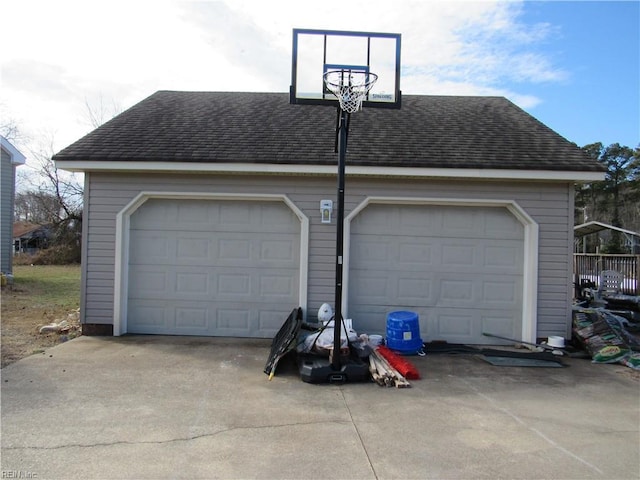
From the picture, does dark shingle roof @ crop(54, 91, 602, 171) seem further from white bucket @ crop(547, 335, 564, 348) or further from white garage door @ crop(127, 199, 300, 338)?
white bucket @ crop(547, 335, 564, 348)

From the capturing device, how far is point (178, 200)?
7895 millimetres

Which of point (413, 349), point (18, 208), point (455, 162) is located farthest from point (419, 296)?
point (18, 208)

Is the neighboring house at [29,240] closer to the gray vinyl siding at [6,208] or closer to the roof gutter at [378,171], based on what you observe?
the gray vinyl siding at [6,208]

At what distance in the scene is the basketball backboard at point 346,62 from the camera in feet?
20.8

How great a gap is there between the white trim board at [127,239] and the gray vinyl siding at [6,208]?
9871 mm

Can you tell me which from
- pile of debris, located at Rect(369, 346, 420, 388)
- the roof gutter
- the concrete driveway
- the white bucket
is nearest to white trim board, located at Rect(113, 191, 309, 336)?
the roof gutter

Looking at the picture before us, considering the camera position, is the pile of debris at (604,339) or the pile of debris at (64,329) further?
the pile of debris at (64,329)

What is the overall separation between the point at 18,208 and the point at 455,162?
41613 millimetres

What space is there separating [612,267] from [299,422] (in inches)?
441

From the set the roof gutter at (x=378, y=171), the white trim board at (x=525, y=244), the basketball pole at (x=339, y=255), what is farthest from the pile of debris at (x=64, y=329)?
the basketball pole at (x=339, y=255)

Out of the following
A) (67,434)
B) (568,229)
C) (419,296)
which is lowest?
(67,434)

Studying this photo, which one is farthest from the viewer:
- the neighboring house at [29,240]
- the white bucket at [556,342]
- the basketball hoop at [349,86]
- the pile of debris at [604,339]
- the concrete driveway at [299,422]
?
the neighboring house at [29,240]

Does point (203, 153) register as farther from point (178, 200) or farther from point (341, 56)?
point (341, 56)

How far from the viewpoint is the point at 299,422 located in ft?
13.8
